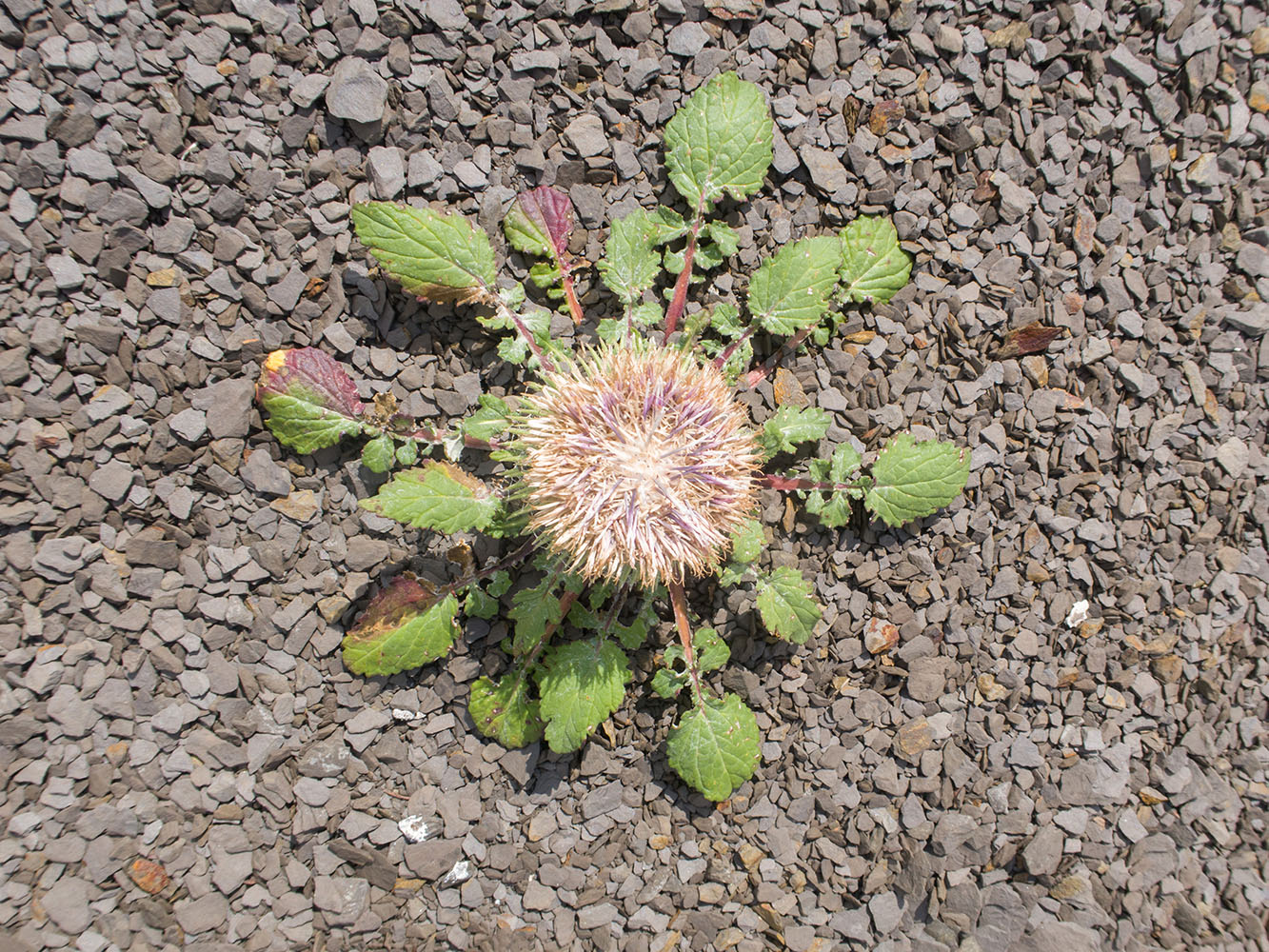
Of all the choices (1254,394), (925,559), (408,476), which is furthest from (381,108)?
(1254,394)

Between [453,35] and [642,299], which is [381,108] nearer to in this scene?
[453,35]

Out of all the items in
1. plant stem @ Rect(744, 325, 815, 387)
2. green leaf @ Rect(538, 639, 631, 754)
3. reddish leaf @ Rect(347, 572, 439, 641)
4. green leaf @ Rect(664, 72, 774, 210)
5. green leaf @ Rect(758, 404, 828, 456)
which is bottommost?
green leaf @ Rect(538, 639, 631, 754)

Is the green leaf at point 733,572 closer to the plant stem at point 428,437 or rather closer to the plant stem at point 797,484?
the plant stem at point 797,484

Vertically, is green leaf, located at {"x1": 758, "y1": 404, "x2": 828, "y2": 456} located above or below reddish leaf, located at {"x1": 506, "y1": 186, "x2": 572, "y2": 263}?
below

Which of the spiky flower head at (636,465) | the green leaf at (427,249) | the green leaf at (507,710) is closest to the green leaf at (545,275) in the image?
the green leaf at (427,249)

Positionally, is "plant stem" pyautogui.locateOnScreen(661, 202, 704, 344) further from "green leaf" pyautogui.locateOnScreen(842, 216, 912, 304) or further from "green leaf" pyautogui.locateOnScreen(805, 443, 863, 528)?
"green leaf" pyautogui.locateOnScreen(805, 443, 863, 528)

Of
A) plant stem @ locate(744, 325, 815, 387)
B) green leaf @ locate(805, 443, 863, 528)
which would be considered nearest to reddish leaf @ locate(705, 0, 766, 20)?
plant stem @ locate(744, 325, 815, 387)

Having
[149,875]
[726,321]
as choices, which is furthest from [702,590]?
[149,875]
